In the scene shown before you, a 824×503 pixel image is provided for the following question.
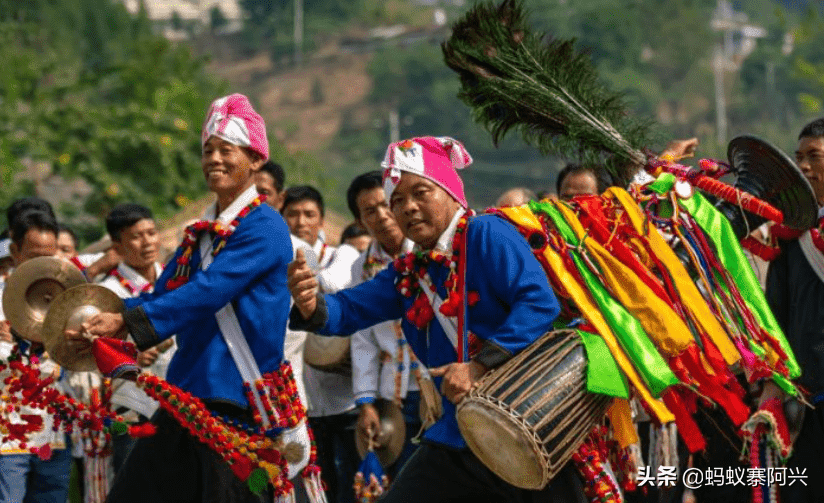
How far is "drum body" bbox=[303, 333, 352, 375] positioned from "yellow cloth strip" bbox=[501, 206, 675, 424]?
306 centimetres

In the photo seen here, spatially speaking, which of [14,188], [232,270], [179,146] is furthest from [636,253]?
[179,146]

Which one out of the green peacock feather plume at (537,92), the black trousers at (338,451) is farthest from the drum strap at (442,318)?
the black trousers at (338,451)

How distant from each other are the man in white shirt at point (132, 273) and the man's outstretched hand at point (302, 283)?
2.84 m

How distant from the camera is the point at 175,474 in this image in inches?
253

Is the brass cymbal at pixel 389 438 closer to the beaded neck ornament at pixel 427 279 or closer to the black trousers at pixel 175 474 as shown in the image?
the black trousers at pixel 175 474

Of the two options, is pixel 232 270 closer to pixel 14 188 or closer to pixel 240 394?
pixel 240 394

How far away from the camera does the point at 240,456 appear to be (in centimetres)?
635

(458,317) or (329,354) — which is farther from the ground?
(458,317)

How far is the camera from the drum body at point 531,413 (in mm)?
5516

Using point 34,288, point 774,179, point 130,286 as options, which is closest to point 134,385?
point 130,286

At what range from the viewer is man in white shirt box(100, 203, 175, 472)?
8836 millimetres

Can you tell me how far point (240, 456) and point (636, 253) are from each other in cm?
178

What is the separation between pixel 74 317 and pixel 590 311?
2.03 m

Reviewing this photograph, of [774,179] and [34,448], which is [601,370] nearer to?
[774,179]
